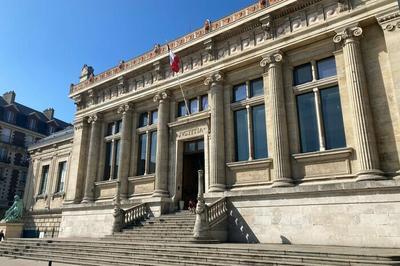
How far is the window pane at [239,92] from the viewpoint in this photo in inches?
607

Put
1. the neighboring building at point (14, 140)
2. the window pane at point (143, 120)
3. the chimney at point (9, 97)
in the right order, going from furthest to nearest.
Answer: the chimney at point (9, 97), the neighboring building at point (14, 140), the window pane at point (143, 120)

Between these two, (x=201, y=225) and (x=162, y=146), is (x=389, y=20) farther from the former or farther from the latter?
(x=162, y=146)

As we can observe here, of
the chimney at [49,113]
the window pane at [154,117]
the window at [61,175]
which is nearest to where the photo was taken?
the window pane at [154,117]

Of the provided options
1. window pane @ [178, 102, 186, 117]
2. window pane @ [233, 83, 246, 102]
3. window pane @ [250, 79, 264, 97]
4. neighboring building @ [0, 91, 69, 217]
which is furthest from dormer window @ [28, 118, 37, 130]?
window pane @ [250, 79, 264, 97]

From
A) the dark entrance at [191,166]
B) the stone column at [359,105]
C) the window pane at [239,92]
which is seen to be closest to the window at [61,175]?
the dark entrance at [191,166]

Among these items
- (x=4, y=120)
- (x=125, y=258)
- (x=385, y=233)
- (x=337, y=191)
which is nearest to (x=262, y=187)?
(x=337, y=191)

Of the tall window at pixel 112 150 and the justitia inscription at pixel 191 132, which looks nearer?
the justitia inscription at pixel 191 132

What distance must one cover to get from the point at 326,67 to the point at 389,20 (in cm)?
269

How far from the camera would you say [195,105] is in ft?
56.3

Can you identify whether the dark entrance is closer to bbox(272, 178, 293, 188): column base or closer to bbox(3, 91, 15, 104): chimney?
bbox(272, 178, 293, 188): column base

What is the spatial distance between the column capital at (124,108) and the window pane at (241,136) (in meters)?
7.21

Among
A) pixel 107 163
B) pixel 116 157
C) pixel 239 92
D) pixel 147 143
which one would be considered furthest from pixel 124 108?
pixel 239 92

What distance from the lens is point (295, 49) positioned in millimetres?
13930

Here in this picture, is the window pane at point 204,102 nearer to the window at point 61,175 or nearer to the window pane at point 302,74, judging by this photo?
the window pane at point 302,74
